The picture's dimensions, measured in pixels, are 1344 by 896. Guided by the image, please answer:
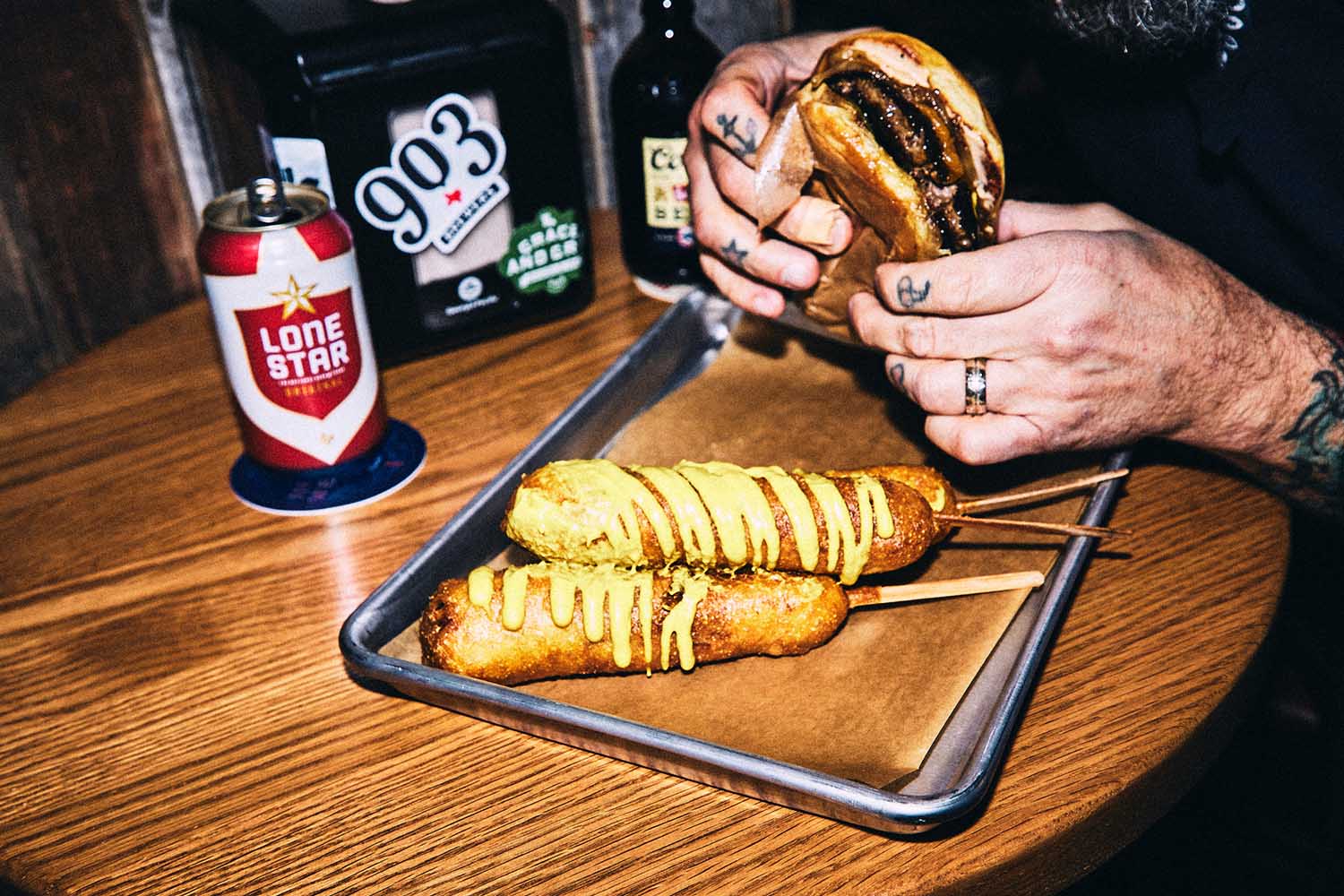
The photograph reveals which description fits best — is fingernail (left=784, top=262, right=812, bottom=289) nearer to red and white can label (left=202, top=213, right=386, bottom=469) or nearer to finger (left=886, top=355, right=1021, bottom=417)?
finger (left=886, top=355, right=1021, bottom=417)

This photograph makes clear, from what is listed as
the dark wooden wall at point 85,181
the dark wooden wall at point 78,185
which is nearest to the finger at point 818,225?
the dark wooden wall at point 85,181

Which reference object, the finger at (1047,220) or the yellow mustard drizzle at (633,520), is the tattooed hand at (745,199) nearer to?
the finger at (1047,220)

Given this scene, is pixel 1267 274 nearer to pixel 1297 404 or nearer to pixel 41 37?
pixel 1297 404

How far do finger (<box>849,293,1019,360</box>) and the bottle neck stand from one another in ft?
2.43

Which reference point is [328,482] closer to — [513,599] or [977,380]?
[513,599]

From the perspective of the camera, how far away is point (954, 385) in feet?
4.29

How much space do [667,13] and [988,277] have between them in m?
0.87

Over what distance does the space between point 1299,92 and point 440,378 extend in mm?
1381

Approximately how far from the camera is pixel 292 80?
4.96 feet

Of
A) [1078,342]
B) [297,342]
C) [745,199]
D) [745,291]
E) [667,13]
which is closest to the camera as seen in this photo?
[1078,342]

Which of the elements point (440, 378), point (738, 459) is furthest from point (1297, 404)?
point (440, 378)

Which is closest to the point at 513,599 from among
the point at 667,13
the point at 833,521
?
the point at 833,521

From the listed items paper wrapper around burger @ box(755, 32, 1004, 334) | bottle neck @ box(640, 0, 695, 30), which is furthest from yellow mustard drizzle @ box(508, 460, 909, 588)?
bottle neck @ box(640, 0, 695, 30)

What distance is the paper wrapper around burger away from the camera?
1.25m
